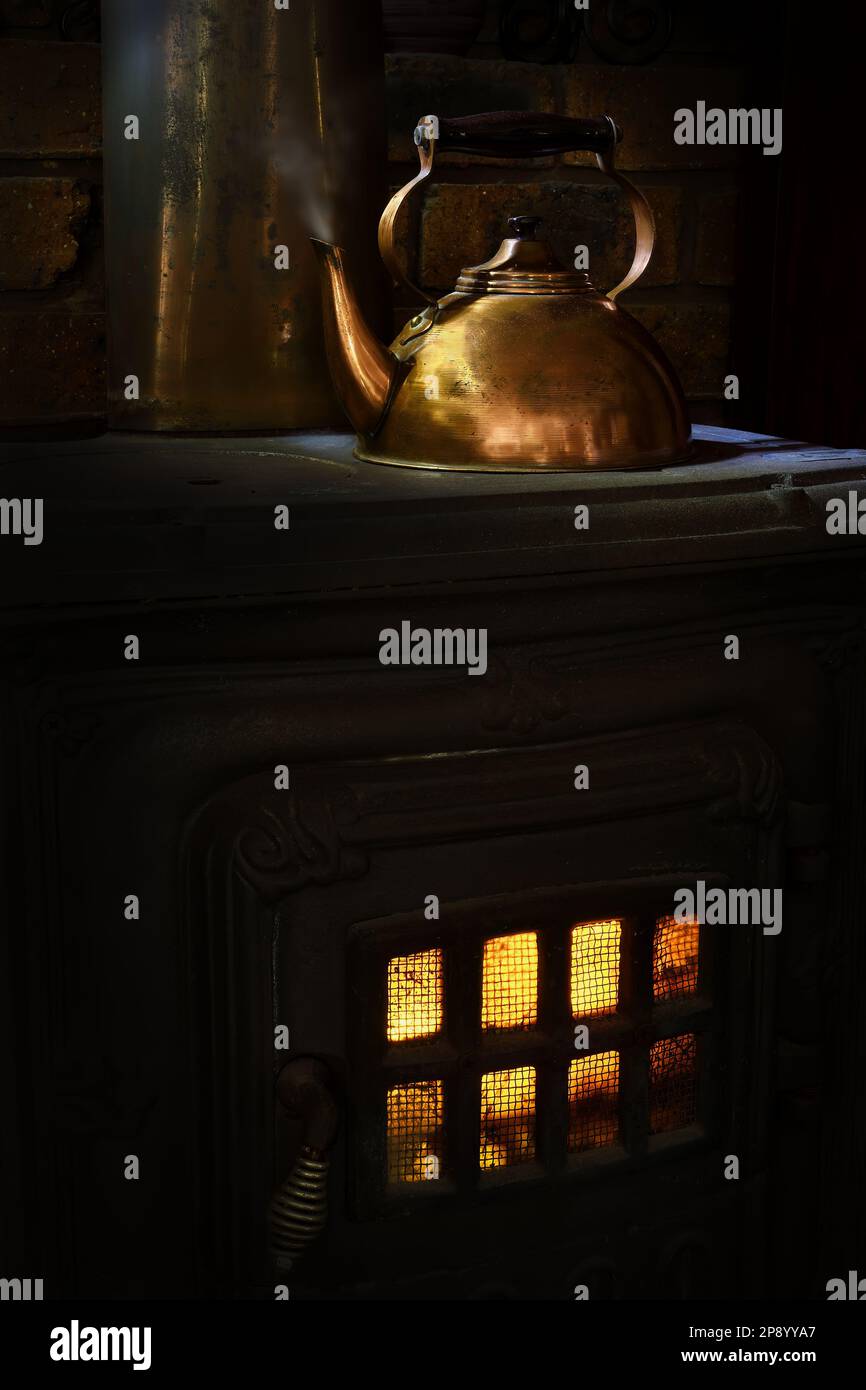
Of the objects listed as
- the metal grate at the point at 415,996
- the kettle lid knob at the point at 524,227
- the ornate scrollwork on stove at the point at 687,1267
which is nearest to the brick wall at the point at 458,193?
the kettle lid knob at the point at 524,227

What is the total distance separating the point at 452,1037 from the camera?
1053 millimetres

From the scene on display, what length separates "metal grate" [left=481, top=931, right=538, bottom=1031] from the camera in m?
1.06

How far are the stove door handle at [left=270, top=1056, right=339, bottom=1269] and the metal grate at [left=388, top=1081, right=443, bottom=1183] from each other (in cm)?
7

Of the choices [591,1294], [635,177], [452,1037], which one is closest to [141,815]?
[452,1037]

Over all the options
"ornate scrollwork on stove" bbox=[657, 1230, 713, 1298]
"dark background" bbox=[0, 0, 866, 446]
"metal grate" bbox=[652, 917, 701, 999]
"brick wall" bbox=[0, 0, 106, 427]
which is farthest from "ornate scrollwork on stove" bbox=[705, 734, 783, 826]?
"brick wall" bbox=[0, 0, 106, 427]

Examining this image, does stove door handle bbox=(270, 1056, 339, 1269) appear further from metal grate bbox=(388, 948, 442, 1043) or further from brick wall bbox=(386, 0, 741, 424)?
brick wall bbox=(386, 0, 741, 424)

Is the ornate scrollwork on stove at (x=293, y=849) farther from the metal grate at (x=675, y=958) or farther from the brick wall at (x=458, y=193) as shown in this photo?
the brick wall at (x=458, y=193)

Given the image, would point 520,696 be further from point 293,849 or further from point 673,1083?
point 673,1083

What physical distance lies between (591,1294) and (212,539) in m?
0.67

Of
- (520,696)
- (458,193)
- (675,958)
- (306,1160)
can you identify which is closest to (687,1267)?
(675,958)

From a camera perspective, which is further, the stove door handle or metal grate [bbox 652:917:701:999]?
metal grate [bbox 652:917:701:999]

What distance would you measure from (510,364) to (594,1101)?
559mm

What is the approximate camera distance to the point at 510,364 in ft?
3.47
